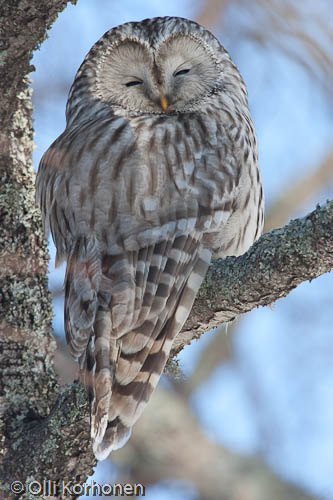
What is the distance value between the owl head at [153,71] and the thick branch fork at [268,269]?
109 cm

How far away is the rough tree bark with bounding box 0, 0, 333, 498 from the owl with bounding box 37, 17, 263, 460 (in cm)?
Answer: 12

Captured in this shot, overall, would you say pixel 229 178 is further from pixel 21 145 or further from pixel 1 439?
pixel 1 439

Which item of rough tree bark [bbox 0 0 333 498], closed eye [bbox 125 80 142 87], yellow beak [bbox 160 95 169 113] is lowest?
rough tree bark [bbox 0 0 333 498]

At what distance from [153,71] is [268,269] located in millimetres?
1512

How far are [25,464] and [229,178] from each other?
157cm

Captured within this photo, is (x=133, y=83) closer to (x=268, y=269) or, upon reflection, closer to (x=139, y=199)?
(x=139, y=199)

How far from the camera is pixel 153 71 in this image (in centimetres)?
378

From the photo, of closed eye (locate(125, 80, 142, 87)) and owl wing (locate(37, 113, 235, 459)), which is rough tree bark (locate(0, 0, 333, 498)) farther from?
closed eye (locate(125, 80, 142, 87))

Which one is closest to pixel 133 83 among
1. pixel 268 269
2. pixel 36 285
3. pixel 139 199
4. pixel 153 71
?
pixel 153 71

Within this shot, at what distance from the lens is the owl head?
12.4 feet

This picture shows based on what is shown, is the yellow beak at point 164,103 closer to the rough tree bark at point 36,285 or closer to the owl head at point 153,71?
the owl head at point 153,71

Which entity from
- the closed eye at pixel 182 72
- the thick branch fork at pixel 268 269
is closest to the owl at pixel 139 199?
the closed eye at pixel 182 72

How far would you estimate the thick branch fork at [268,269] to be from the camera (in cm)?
254

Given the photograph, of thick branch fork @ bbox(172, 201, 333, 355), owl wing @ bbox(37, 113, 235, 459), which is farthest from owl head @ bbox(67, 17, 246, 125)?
thick branch fork @ bbox(172, 201, 333, 355)
